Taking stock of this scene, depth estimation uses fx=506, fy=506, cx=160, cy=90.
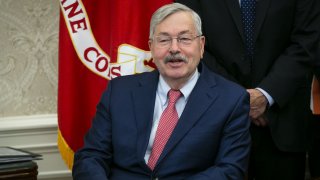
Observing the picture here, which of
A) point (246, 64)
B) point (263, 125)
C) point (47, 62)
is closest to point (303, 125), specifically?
point (263, 125)

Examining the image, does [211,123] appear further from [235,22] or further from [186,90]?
[235,22]

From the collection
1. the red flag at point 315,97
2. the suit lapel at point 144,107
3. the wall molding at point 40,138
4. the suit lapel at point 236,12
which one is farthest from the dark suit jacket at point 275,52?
the wall molding at point 40,138

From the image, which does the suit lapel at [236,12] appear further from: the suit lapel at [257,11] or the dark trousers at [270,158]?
the dark trousers at [270,158]

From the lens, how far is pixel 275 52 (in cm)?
250

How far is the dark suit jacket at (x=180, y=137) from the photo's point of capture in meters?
2.12

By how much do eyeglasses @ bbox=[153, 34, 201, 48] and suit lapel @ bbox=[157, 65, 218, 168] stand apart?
191 mm

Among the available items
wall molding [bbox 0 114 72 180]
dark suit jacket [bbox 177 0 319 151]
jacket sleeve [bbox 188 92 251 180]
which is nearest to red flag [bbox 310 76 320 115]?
dark suit jacket [bbox 177 0 319 151]

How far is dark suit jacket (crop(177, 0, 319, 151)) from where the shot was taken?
243 centimetres

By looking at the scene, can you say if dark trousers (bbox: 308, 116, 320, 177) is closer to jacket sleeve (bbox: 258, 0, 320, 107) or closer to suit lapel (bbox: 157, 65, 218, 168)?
jacket sleeve (bbox: 258, 0, 320, 107)

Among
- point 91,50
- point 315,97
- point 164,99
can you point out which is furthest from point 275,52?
point 91,50

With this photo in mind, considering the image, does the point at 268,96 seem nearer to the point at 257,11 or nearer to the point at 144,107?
the point at 257,11

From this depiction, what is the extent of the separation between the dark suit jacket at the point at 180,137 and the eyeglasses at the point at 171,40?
7.2 inches

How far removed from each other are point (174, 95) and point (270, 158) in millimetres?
649

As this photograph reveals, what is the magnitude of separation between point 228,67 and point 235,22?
0.73 ft
